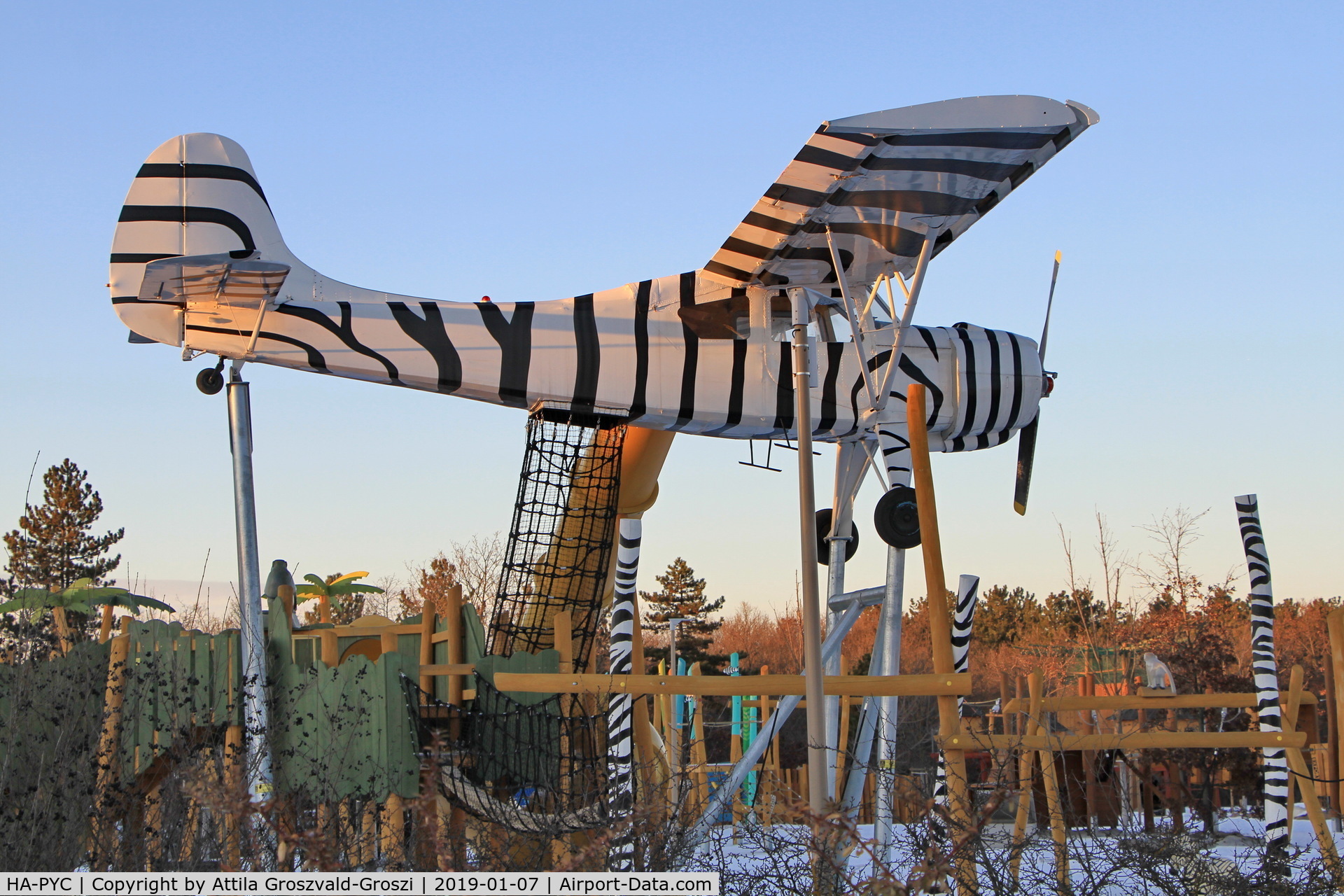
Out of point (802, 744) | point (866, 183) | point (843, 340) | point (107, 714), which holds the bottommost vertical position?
point (802, 744)

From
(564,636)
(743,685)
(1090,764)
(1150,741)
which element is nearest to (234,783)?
(743,685)

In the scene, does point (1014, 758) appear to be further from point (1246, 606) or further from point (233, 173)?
point (1246, 606)

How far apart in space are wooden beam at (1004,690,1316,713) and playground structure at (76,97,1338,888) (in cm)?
3

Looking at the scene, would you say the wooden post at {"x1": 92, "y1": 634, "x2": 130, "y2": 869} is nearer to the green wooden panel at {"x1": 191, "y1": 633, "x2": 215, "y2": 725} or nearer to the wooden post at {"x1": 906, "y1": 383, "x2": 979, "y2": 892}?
the green wooden panel at {"x1": 191, "y1": 633, "x2": 215, "y2": 725}

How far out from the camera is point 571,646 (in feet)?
31.2

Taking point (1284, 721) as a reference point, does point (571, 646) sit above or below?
above

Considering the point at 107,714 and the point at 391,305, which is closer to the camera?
the point at 107,714

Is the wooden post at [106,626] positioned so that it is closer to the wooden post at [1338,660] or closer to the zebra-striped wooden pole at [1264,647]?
the zebra-striped wooden pole at [1264,647]

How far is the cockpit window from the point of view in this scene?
10.8 metres

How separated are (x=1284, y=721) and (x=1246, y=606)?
100ft

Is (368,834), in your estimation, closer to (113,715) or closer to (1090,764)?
(113,715)

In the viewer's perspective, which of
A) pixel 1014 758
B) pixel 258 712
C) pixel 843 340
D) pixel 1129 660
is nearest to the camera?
pixel 1014 758

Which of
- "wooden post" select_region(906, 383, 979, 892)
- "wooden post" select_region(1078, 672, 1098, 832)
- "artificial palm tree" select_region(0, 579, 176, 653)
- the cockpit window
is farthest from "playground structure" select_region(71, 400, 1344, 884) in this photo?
"artificial palm tree" select_region(0, 579, 176, 653)

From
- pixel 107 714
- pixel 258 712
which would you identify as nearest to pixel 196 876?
pixel 258 712
